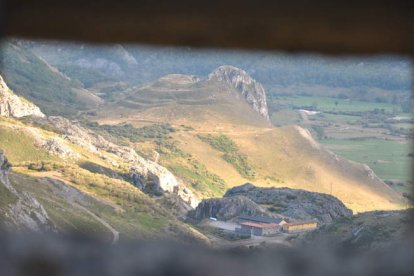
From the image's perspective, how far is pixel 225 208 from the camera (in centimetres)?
2636

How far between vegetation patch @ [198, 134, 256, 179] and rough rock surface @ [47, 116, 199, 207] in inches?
116

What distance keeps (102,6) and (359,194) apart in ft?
118

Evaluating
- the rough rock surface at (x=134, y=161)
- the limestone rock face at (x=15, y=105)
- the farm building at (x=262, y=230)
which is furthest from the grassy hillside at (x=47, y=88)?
the farm building at (x=262, y=230)

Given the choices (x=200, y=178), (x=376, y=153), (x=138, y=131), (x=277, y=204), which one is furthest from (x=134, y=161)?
(x=376, y=153)

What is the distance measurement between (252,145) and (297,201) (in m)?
4.63

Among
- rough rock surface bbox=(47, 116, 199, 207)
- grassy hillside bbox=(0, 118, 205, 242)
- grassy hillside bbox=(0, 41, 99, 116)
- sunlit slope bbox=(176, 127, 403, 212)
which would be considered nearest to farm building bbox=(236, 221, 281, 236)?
grassy hillside bbox=(0, 118, 205, 242)

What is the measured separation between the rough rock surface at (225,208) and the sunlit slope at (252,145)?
395 centimetres

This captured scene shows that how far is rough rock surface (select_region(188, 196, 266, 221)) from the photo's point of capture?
2465 centimetres

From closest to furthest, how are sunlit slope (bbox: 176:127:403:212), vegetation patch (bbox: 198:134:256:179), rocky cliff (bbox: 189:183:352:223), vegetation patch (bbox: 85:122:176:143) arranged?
rocky cliff (bbox: 189:183:352:223) → sunlit slope (bbox: 176:127:403:212) → vegetation patch (bbox: 198:134:256:179) → vegetation patch (bbox: 85:122:176:143)

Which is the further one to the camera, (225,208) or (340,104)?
(225,208)

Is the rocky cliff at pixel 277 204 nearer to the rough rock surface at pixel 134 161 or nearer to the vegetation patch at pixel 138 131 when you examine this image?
the rough rock surface at pixel 134 161

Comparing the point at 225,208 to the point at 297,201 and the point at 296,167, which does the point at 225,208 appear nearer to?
the point at 297,201

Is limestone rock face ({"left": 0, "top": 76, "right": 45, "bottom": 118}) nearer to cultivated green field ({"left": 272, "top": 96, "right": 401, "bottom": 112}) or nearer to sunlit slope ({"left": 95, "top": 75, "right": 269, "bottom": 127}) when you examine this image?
sunlit slope ({"left": 95, "top": 75, "right": 269, "bottom": 127})

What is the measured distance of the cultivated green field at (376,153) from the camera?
18372 millimetres
